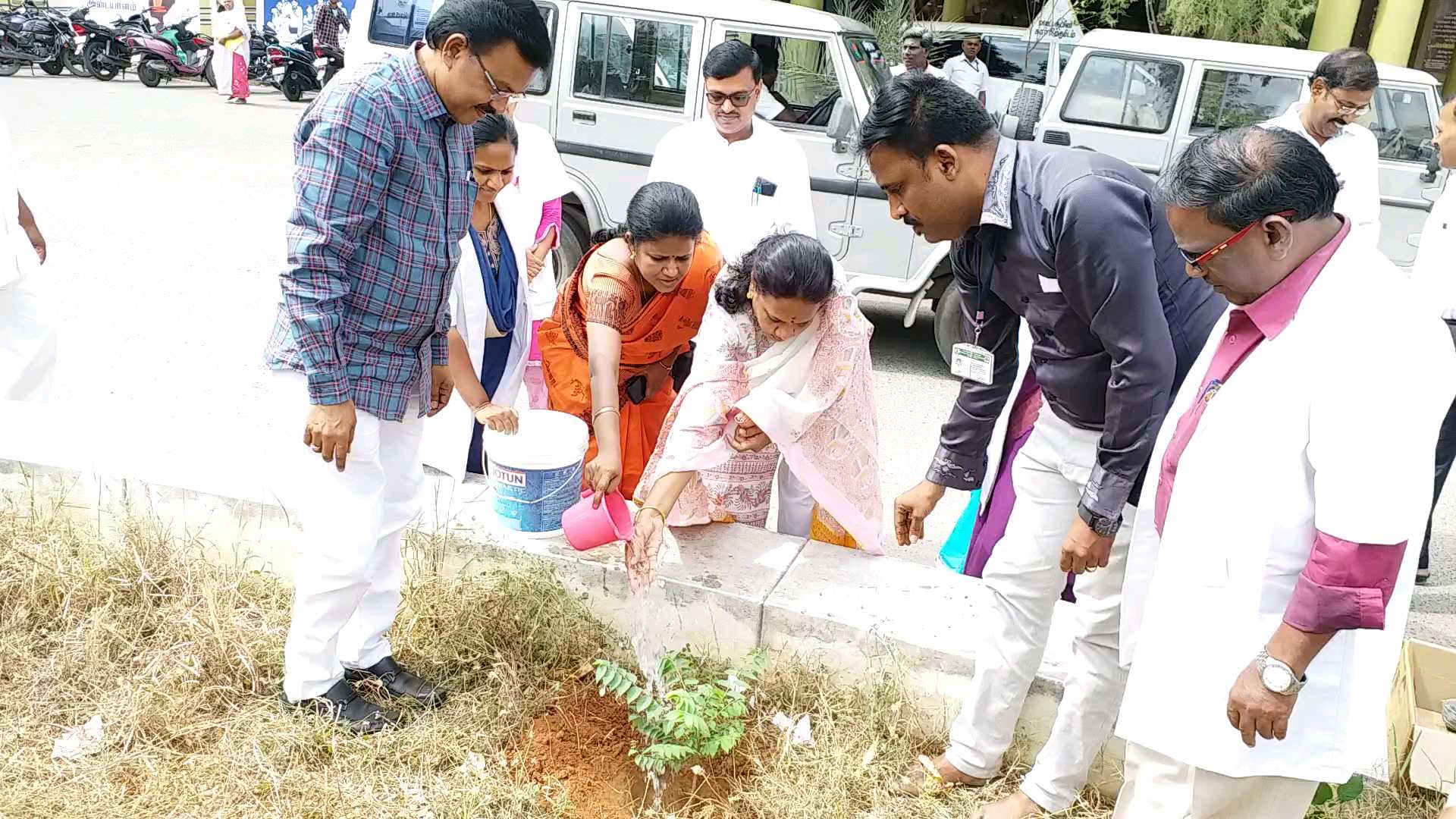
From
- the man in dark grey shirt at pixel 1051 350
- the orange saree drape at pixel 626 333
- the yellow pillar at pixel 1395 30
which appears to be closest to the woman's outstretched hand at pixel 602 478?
the orange saree drape at pixel 626 333

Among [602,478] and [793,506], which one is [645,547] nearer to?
[602,478]

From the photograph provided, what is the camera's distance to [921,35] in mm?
Answer: 7816

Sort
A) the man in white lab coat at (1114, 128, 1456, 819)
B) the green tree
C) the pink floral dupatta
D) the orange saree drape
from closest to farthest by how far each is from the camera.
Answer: the man in white lab coat at (1114, 128, 1456, 819)
the pink floral dupatta
the orange saree drape
the green tree

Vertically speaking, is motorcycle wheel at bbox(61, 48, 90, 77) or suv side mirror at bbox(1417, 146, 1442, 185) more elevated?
suv side mirror at bbox(1417, 146, 1442, 185)

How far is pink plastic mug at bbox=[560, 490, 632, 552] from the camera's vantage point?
8.65 feet

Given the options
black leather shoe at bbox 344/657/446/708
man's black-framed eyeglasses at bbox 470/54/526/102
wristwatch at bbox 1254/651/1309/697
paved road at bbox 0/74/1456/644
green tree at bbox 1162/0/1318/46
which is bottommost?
paved road at bbox 0/74/1456/644

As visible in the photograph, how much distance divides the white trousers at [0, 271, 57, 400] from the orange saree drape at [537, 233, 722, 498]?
5.52 feet

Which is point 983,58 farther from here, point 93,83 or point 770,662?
point 93,83

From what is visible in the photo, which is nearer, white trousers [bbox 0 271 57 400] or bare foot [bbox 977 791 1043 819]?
bare foot [bbox 977 791 1043 819]

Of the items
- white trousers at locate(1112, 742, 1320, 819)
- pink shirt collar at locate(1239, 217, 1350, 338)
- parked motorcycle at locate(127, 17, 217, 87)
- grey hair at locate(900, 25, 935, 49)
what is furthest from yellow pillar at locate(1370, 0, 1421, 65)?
parked motorcycle at locate(127, 17, 217, 87)

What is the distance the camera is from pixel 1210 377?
5.49 ft

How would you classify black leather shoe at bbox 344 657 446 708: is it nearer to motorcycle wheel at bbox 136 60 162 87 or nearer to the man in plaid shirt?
the man in plaid shirt

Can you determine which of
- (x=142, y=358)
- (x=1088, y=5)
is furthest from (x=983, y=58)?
(x=142, y=358)

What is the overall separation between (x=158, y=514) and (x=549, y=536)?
1.16 meters
